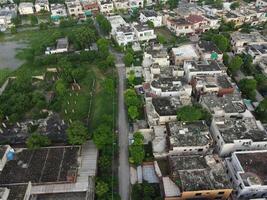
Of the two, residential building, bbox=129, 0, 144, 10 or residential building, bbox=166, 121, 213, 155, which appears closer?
residential building, bbox=166, 121, 213, 155

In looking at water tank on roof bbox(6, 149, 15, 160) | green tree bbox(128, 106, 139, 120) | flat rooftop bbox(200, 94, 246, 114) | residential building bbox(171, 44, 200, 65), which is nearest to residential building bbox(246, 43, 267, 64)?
residential building bbox(171, 44, 200, 65)

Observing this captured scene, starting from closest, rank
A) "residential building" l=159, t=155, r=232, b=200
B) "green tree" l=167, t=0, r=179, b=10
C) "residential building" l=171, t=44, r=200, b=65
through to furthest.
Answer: "residential building" l=159, t=155, r=232, b=200, "residential building" l=171, t=44, r=200, b=65, "green tree" l=167, t=0, r=179, b=10

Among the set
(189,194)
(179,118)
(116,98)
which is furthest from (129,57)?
(189,194)

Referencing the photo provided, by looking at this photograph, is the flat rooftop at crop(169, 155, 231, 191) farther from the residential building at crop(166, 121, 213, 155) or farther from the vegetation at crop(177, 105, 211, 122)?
the vegetation at crop(177, 105, 211, 122)

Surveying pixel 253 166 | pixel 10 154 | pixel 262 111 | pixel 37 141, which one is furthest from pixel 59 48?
pixel 253 166

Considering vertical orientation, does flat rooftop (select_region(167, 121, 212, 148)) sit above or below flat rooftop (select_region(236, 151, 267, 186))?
above

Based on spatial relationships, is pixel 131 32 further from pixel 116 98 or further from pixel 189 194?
pixel 189 194

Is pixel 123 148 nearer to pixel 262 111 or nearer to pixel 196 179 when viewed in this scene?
pixel 196 179
